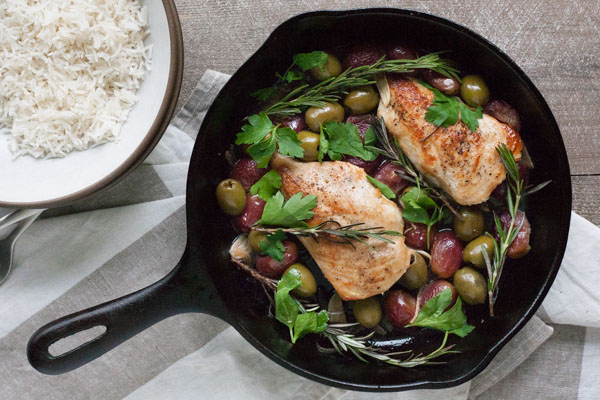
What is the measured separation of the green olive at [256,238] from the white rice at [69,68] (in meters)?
0.49

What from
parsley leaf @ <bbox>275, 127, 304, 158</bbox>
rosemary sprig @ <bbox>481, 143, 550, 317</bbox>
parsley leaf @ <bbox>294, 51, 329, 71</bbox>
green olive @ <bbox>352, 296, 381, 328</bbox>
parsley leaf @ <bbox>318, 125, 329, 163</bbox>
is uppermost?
parsley leaf @ <bbox>294, 51, 329, 71</bbox>

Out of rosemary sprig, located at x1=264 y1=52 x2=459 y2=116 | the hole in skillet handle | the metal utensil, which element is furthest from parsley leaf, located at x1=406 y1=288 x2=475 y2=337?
the metal utensil

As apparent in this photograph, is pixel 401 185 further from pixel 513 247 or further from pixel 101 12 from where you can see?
pixel 101 12

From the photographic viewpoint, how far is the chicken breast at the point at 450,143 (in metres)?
1.51

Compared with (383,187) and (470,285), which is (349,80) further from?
(470,285)

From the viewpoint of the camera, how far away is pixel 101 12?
1.54 m

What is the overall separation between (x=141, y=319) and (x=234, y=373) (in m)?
0.44

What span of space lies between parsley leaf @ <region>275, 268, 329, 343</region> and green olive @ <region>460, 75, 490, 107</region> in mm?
726

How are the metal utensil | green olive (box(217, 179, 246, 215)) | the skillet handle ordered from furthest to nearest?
the metal utensil → green olive (box(217, 179, 246, 215)) → the skillet handle

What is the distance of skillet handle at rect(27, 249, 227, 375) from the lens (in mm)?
1461

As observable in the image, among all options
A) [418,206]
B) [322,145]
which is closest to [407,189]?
[418,206]

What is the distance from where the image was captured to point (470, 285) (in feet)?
5.19

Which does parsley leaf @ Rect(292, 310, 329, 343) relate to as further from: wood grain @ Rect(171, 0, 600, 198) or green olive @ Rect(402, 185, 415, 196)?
wood grain @ Rect(171, 0, 600, 198)

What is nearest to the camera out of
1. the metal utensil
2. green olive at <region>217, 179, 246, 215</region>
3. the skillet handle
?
the skillet handle
